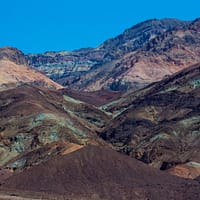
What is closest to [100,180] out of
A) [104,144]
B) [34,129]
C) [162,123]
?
[104,144]

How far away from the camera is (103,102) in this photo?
192 m

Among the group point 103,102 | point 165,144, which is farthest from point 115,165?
point 103,102

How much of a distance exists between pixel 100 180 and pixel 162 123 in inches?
2228

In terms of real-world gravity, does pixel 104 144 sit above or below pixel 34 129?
below

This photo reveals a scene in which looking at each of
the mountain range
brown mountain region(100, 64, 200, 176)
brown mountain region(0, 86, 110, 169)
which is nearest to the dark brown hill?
the mountain range

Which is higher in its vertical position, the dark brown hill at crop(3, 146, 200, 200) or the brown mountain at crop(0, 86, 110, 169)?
the brown mountain at crop(0, 86, 110, 169)

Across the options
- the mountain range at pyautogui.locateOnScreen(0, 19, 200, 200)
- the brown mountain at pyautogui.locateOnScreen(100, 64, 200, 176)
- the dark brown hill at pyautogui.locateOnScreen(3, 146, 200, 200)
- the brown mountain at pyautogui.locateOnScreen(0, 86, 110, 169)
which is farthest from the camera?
the brown mountain at pyautogui.locateOnScreen(100, 64, 200, 176)

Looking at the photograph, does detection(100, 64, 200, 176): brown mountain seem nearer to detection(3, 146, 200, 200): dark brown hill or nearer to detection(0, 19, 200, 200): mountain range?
detection(0, 19, 200, 200): mountain range

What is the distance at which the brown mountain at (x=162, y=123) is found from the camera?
114m

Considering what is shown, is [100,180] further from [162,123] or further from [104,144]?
[162,123]

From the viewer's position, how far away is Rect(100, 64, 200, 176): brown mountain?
11431 centimetres

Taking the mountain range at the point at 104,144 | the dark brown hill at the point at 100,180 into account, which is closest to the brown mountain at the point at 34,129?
the mountain range at the point at 104,144

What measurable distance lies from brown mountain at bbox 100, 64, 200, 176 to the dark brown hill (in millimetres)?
17123

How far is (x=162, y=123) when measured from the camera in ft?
450
